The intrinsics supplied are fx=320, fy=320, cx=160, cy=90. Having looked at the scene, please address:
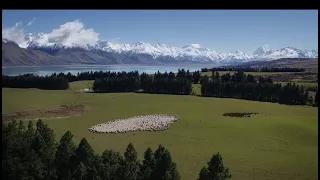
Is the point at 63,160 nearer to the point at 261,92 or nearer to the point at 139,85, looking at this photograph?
the point at 261,92

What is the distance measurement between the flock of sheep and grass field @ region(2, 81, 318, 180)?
93.7 inches

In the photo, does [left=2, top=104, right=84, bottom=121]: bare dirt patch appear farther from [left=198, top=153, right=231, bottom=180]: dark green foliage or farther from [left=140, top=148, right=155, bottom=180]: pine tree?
[left=198, top=153, right=231, bottom=180]: dark green foliage

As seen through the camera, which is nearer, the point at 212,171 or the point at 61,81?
the point at 212,171

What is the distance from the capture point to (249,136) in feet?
187

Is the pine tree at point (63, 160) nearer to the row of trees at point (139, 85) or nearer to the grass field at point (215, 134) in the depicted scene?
the grass field at point (215, 134)

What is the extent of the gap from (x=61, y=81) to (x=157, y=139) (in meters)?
90.0

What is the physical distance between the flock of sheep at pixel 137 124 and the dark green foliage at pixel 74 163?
27.2 m

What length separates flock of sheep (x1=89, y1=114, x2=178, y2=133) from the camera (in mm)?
62219

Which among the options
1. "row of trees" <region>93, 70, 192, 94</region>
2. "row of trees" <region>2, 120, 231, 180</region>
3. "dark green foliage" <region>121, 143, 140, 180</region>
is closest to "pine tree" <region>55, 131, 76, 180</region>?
"row of trees" <region>2, 120, 231, 180</region>

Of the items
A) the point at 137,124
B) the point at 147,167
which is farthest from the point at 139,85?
the point at 147,167
